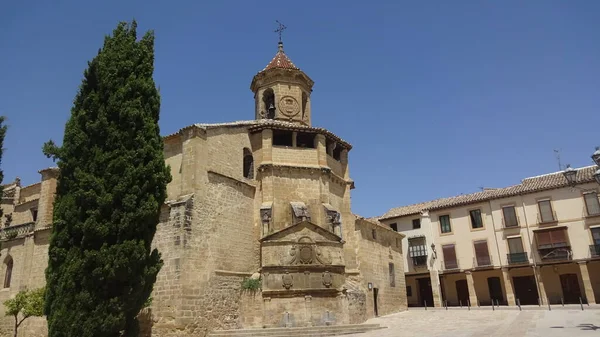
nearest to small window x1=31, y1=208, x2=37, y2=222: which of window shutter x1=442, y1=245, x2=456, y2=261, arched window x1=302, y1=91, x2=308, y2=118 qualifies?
arched window x1=302, y1=91, x2=308, y2=118

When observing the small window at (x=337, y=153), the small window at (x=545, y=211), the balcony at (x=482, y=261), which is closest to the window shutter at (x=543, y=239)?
the small window at (x=545, y=211)

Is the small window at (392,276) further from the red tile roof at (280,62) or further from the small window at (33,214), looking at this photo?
the small window at (33,214)

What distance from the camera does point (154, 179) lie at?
39.1ft

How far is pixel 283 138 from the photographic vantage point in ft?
68.7

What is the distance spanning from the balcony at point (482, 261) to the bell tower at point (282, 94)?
1549 centimetres

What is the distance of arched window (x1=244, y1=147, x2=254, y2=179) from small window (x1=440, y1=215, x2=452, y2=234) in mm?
17624

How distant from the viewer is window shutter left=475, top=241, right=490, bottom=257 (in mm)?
28737

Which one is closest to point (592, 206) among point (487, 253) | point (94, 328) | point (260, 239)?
point (487, 253)

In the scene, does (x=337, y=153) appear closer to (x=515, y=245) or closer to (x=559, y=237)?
(x=515, y=245)

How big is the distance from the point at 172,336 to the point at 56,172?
12223mm

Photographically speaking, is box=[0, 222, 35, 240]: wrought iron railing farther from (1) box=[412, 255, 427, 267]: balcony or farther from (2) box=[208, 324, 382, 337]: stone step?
(1) box=[412, 255, 427, 267]: balcony

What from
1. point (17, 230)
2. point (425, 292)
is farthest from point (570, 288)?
point (17, 230)

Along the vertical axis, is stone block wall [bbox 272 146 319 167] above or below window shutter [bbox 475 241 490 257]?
above

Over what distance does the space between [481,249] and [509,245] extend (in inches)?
71.5
